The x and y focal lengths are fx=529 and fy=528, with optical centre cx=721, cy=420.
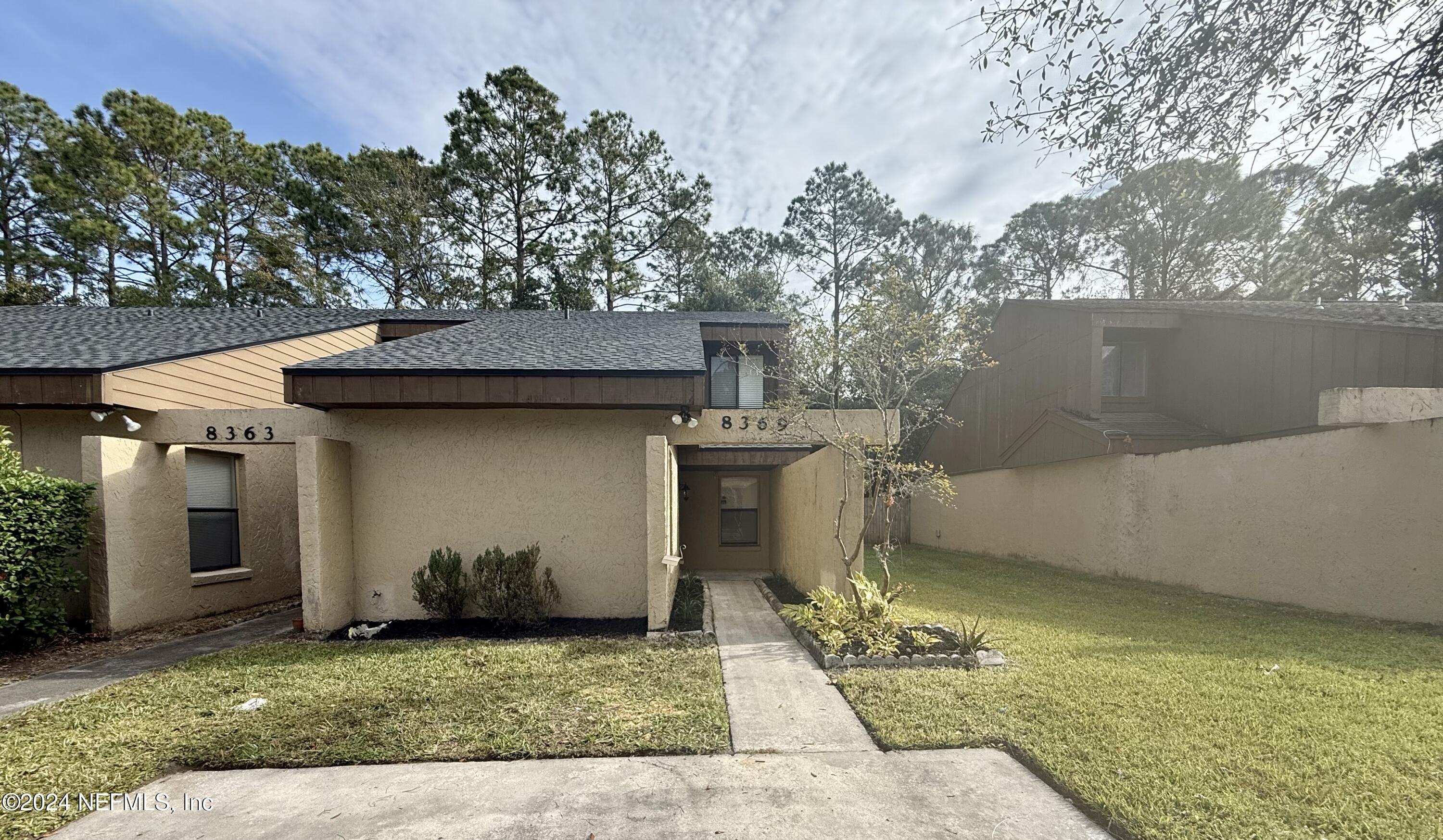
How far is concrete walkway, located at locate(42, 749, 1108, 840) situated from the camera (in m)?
2.54

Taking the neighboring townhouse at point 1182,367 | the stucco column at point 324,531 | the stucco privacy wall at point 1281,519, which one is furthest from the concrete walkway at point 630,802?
A: the neighboring townhouse at point 1182,367

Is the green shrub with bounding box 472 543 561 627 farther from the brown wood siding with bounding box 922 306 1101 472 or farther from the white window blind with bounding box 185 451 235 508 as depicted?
the brown wood siding with bounding box 922 306 1101 472

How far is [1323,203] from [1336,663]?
3822 millimetres

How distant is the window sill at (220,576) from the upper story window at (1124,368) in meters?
15.3

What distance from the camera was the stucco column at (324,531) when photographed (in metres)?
5.58

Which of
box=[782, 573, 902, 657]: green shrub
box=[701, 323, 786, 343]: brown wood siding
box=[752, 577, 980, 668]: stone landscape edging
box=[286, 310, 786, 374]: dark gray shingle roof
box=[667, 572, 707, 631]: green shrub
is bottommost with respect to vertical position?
box=[667, 572, 707, 631]: green shrub

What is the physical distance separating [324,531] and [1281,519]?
1137cm

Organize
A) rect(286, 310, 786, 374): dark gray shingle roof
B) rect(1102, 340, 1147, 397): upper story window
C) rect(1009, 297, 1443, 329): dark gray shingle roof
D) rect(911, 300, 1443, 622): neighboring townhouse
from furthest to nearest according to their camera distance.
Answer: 1. rect(1102, 340, 1147, 397): upper story window
2. rect(1009, 297, 1443, 329): dark gray shingle roof
3. rect(286, 310, 786, 374): dark gray shingle roof
4. rect(911, 300, 1443, 622): neighboring townhouse

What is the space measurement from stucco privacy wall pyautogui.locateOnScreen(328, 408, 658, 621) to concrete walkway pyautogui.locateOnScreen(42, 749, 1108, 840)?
3226 millimetres

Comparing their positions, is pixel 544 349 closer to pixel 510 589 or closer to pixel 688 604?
pixel 510 589

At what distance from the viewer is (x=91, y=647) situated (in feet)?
18.6

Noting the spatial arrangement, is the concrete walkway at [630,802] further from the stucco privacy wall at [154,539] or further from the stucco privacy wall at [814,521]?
the stucco privacy wall at [154,539]

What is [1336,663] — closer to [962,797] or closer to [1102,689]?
[1102,689]

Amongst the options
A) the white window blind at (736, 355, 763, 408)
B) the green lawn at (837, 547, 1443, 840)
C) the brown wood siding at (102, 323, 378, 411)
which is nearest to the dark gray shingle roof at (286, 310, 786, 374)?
the white window blind at (736, 355, 763, 408)
